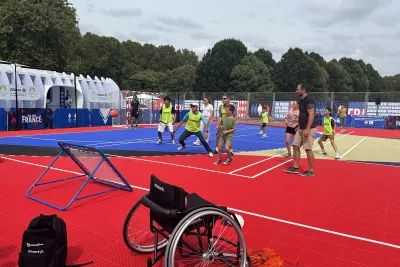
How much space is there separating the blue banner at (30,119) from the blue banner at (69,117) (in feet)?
1.46

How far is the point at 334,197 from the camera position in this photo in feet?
20.7

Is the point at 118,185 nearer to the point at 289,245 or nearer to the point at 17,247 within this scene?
the point at 17,247

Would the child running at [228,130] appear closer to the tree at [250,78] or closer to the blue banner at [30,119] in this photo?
the blue banner at [30,119]

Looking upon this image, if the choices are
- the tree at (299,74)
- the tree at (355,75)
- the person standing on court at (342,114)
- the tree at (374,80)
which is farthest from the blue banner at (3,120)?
the tree at (374,80)

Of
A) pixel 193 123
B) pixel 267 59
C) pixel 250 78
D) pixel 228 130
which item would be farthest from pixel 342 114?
pixel 267 59

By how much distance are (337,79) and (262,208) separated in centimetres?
8547

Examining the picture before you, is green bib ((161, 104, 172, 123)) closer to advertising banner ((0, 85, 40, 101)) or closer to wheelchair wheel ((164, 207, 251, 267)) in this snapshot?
wheelchair wheel ((164, 207, 251, 267))

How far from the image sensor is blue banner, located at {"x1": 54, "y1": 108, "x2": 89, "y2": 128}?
69.5 feet

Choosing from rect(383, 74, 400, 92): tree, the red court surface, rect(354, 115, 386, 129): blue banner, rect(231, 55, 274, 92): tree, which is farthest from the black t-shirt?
rect(383, 74, 400, 92): tree

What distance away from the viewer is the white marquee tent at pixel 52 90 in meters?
21.0

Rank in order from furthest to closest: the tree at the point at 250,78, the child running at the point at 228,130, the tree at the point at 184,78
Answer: the tree at the point at 184,78 < the tree at the point at 250,78 < the child running at the point at 228,130

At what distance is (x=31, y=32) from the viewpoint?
3284 centimetres

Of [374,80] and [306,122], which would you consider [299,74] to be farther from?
[306,122]

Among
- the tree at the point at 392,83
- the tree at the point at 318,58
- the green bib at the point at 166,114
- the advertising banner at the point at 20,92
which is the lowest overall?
the green bib at the point at 166,114
